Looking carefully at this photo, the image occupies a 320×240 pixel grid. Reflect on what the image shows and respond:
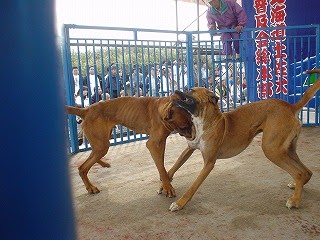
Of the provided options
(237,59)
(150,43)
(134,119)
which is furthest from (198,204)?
(237,59)

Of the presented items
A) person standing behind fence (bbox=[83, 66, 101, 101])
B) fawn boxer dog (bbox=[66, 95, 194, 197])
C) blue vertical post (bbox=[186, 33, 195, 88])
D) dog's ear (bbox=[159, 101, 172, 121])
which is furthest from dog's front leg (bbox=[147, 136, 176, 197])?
blue vertical post (bbox=[186, 33, 195, 88])

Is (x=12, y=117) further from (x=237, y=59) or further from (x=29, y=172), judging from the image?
(x=237, y=59)

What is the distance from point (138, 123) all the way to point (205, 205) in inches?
48.3

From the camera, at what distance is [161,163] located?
3.24m

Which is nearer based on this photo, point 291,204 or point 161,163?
point 291,204

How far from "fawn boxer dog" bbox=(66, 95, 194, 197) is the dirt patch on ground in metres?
0.31

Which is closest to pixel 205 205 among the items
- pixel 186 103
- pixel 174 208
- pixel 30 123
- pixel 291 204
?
pixel 174 208

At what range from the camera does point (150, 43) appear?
19.9 ft

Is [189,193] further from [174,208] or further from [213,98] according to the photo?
[213,98]

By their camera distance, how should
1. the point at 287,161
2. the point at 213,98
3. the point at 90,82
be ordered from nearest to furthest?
the point at 287,161 → the point at 213,98 → the point at 90,82

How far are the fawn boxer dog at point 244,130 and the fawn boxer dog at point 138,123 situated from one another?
0.16 meters

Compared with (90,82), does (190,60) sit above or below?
above

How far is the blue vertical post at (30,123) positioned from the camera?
515 millimetres

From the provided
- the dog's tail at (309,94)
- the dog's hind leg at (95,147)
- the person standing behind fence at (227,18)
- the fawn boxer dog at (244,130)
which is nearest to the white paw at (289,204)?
the fawn boxer dog at (244,130)
